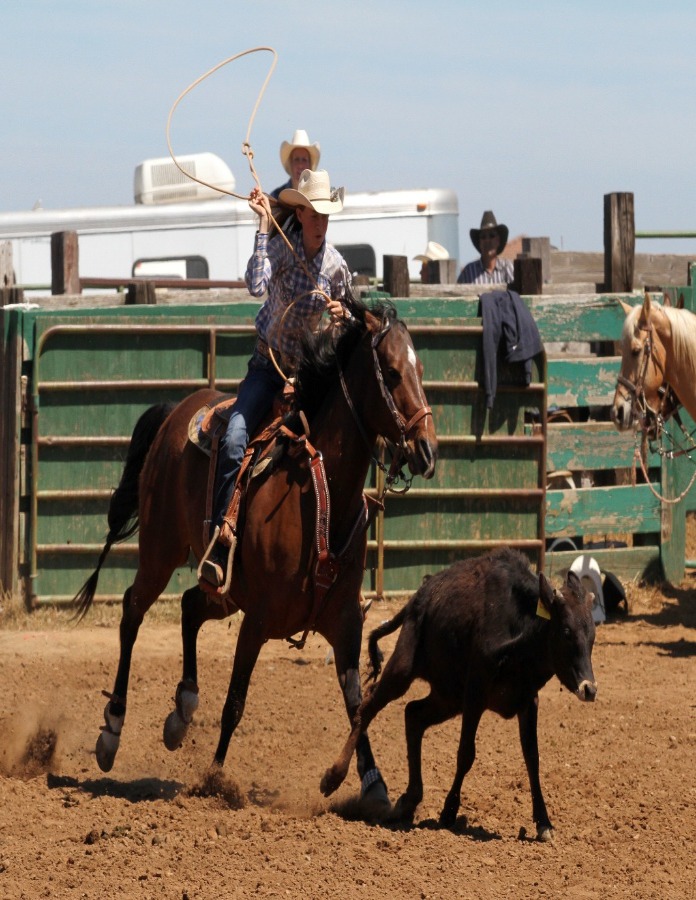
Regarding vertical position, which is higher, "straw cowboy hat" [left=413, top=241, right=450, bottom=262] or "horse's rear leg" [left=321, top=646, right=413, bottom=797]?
"straw cowboy hat" [left=413, top=241, right=450, bottom=262]

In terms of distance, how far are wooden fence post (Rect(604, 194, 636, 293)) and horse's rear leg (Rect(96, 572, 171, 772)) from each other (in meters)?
6.27

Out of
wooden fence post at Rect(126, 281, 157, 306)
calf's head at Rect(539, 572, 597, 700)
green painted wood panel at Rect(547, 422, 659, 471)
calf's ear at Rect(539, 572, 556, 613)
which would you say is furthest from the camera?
green painted wood panel at Rect(547, 422, 659, 471)

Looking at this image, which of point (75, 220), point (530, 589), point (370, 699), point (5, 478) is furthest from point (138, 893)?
point (75, 220)

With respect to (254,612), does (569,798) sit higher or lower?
lower

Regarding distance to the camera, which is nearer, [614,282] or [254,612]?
[254,612]

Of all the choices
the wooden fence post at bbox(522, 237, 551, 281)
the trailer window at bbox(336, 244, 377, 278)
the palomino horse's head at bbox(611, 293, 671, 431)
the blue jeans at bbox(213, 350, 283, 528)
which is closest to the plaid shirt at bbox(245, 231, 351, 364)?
the blue jeans at bbox(213, 350, 283, 528)

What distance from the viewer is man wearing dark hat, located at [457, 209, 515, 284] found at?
14289mm

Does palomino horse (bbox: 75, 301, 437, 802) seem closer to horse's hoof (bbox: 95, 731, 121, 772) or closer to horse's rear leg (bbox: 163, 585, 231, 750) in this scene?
horse's rear leg (bbox: 163, 585, 231, 750)

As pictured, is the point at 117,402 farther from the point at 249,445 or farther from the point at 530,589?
the point at 530,589

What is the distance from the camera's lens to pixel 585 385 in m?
12.0

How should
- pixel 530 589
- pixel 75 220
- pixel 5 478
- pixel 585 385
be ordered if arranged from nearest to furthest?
1. pixel 530 589
2. pixel 5 478
3. pixel 585 385
4. pixel 75 220

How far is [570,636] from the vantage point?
19.2ft

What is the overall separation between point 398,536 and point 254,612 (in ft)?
16.7

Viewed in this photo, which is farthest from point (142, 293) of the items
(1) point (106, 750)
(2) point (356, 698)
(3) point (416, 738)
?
(3) point (416, 738)
